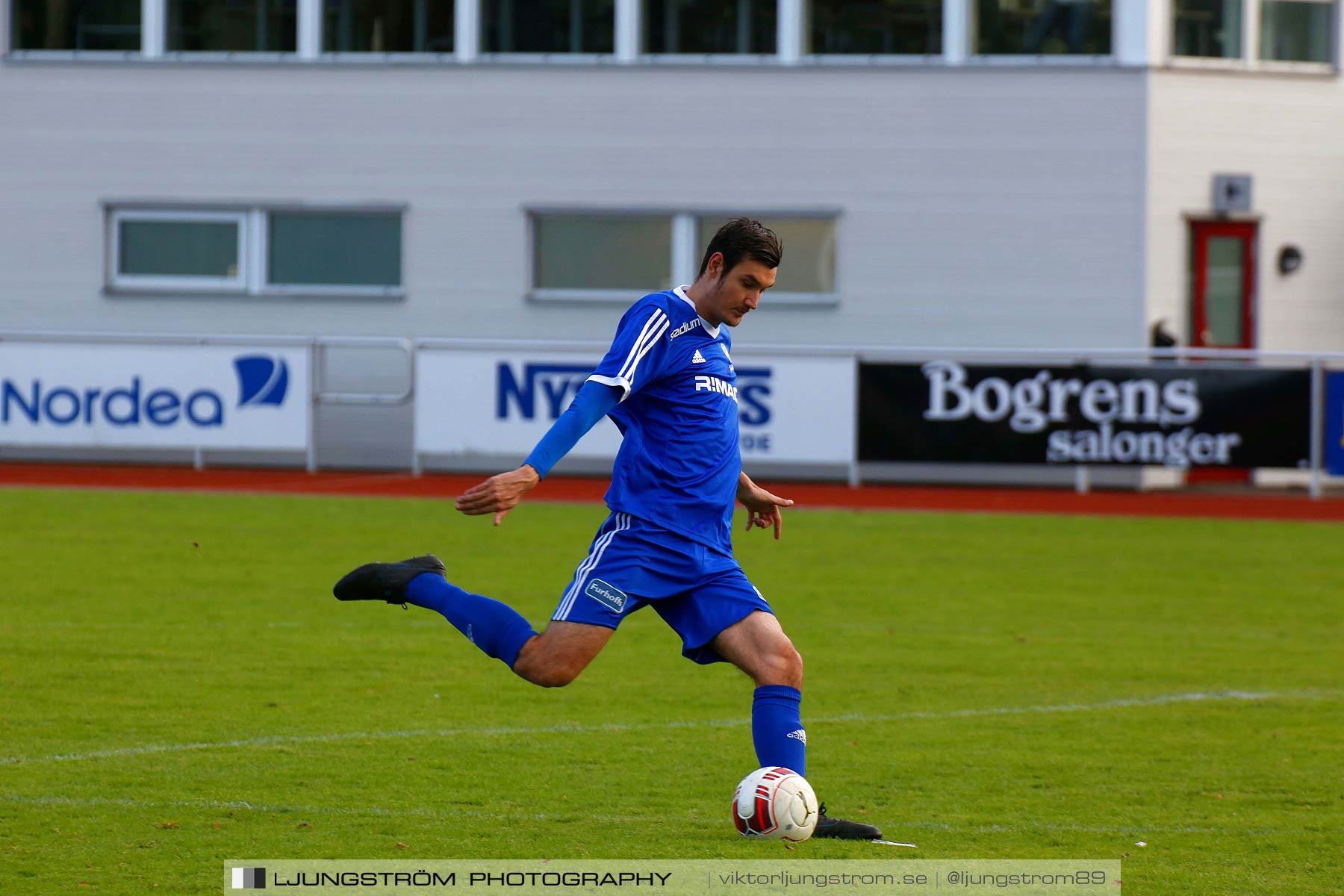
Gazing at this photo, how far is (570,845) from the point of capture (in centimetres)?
533

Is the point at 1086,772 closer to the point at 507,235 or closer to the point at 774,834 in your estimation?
the point at 774,834

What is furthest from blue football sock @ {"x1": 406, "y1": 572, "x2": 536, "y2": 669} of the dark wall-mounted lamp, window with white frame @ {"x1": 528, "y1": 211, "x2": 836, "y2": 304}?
the dark wall-mounted lamp

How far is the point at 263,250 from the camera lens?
70.9 ft

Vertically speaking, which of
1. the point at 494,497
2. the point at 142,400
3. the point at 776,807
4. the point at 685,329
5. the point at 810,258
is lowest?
the point at 776,807

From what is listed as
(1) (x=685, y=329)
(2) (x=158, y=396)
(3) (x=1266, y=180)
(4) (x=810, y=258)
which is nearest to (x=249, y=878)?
(1) (x=685, y=329)

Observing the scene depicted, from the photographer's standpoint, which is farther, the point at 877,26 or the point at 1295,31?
the point at 1295,31

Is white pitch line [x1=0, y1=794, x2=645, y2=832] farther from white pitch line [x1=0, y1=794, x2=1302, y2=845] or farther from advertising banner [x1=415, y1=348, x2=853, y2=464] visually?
advertising banner [x1=415, y1=348, x2=853, y2=464]

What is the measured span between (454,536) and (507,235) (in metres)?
7.86

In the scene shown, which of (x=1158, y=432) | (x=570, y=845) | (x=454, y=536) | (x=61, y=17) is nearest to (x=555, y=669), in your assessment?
(x=570, y=845)

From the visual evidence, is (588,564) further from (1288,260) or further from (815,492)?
(1288,260)

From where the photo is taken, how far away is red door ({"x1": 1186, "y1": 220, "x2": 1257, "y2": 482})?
20.8 meters

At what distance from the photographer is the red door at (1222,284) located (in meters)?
20.8

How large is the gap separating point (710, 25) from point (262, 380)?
22.5 feet

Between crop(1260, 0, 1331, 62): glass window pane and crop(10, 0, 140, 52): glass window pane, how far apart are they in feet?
45.2
